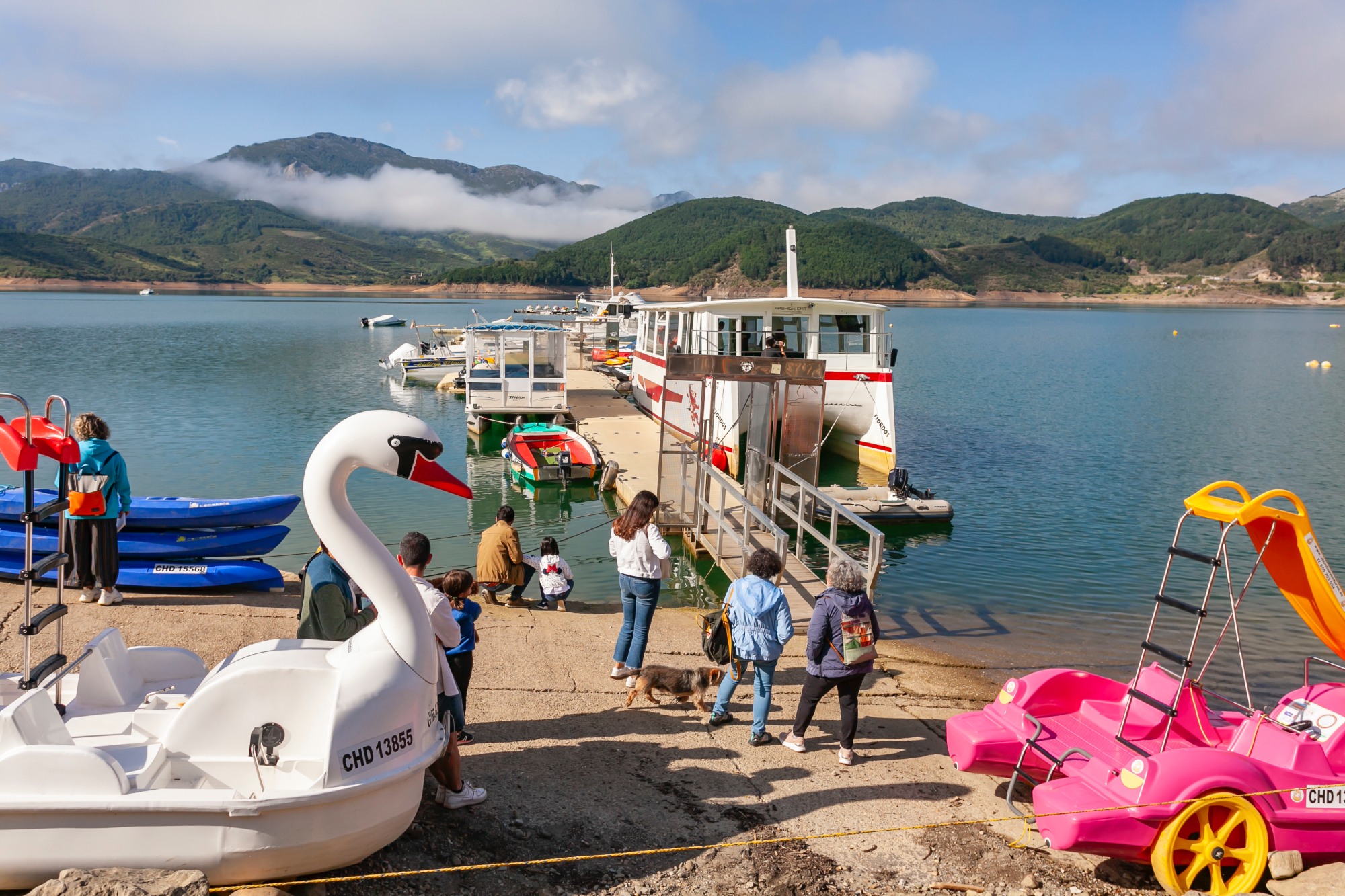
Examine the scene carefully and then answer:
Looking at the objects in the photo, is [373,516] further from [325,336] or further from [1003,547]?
[325,336]

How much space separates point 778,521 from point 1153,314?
13672cm

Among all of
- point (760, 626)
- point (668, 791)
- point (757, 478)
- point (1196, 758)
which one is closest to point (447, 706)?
point (668, 791)

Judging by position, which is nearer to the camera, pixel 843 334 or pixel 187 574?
pixel 187 574

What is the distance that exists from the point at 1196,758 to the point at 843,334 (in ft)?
53.9

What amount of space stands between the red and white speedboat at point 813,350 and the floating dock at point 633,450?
1.37 metres

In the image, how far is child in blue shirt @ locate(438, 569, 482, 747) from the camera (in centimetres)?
561

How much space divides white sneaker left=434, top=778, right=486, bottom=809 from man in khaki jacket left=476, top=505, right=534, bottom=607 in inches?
184

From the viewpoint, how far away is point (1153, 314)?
13088 cm

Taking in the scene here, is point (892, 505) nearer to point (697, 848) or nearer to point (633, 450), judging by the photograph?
point (633, 450)

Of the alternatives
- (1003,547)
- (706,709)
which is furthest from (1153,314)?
(706,709)

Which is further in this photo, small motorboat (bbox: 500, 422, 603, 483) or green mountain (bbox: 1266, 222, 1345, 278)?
green mountain (bbox: 1266, 222, 1345, 278)

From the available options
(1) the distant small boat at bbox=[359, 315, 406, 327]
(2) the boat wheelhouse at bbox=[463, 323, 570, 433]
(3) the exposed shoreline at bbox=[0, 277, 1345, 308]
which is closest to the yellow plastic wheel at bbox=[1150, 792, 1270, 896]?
(2) the boat wheelhouse at bbox=[463, 323, 570, 433]

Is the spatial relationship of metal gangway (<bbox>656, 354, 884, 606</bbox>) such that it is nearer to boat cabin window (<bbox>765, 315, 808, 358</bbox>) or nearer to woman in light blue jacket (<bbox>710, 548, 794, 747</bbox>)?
boat cabin window (<bbox>765, 315, 808, 358</bbox>)

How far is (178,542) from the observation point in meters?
9.33
